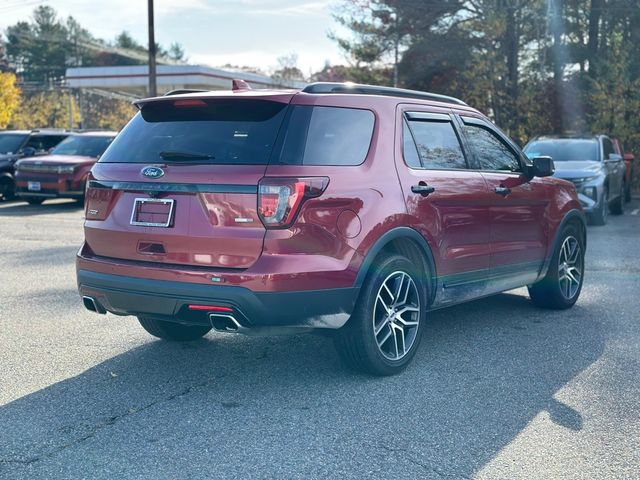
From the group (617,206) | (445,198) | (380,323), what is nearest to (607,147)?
(617,206)

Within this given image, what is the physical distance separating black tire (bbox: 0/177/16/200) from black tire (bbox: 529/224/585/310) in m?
15.0

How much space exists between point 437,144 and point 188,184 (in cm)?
202

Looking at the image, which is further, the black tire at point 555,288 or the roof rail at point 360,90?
the black tire at point 555,288

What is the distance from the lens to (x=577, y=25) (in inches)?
1150

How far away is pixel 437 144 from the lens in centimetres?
573

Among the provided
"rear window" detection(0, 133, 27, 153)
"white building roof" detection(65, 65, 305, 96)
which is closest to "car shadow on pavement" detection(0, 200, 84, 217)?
"rear window" detection(0, 133, 27, 153)

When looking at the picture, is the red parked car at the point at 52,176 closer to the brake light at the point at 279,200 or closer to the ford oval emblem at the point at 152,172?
the ford oval emblem at the point at 152,172

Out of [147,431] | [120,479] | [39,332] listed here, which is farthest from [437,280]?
[39,332]

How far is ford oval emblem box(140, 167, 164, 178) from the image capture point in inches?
185

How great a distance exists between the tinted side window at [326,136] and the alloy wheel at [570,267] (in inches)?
119

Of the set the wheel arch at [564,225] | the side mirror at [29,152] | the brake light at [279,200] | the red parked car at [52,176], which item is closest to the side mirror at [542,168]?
the wheel arch at [564,225]

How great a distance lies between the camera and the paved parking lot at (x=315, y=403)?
12.3ft

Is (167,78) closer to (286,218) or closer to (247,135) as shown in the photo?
(247,135)

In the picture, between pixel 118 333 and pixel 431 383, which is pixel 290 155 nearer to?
pixel 431 383
